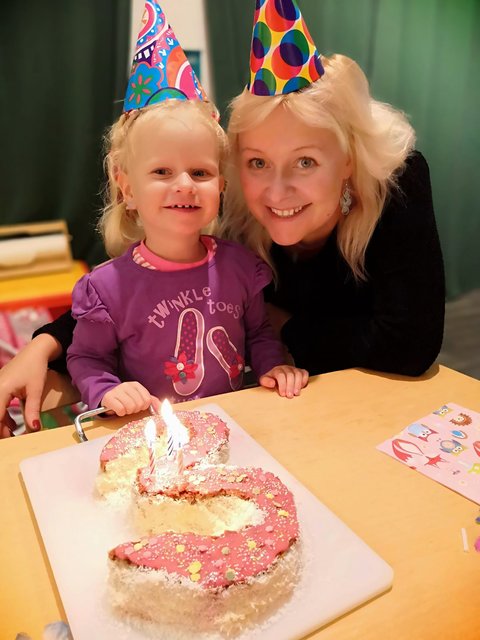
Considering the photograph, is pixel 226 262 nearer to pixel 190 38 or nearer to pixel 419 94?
pixel 190 38

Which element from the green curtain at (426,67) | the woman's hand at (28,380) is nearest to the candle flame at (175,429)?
the woman's hand at (28,380)

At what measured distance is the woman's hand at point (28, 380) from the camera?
1.11 metres

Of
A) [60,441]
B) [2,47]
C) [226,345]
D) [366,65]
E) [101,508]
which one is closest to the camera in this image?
[101,508]

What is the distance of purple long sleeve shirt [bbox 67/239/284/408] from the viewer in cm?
111

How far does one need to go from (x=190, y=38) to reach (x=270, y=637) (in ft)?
9.02

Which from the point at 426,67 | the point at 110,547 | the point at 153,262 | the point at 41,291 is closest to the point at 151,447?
the point at 110,547

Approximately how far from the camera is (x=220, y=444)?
0.81m

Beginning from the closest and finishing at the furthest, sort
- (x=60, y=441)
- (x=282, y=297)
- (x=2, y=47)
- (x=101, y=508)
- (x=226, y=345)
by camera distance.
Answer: (x=101, y=508) < (x=60, y=441) < (x=226, y=345) < (x=282, y=297) < (x=2, y=47)

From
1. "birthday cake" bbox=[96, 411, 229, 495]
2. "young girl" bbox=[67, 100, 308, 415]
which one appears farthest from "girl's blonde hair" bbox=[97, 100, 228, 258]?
"birthday cake" bbox=[96, 411, 229, 495]

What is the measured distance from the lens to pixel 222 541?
1.97ft

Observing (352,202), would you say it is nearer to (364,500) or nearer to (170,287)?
(170,287)

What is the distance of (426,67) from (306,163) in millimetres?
2685

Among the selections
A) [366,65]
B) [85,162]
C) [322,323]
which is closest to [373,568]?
[322,323]

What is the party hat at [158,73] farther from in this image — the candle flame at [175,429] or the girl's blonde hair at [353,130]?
the candle flame at [175,429]
